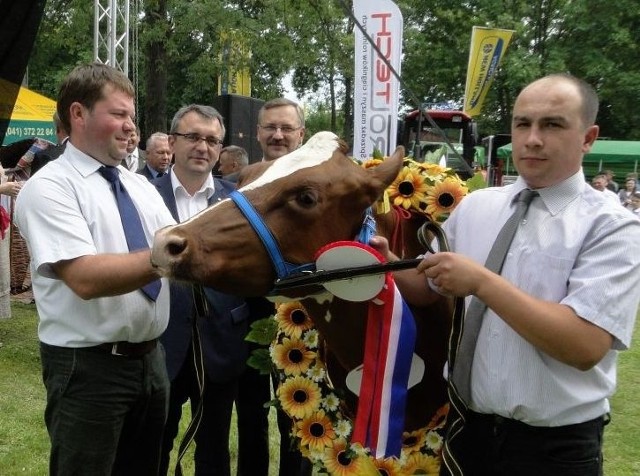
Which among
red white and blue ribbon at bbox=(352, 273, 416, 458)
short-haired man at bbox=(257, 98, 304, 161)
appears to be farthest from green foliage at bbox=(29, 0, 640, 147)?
red white and blue ribbon at bbox=(352, 273, 416, 458)

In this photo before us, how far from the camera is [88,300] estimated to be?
230 centimetres

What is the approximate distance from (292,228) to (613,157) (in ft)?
79.1

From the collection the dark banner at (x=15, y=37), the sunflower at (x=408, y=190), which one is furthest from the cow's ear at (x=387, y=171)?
the dark banner at (x=15, y=37)

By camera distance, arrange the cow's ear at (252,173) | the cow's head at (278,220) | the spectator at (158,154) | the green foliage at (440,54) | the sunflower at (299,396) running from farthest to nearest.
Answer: the green foliage at (440,54), the spectator at (158,154), the sunflower at (299,396), the cow's ear at (252,173), the cow's head at (278,220)

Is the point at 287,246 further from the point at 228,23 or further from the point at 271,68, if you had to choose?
the point at 271,68

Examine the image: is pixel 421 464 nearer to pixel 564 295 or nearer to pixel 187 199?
pixel 564 295

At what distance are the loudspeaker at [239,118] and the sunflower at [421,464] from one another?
945 cm

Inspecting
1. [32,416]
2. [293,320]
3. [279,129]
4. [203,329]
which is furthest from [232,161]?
[293,320]

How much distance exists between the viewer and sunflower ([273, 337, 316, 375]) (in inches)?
116

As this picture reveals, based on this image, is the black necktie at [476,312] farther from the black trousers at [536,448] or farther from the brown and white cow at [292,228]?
the brown and white cow at [292,228]

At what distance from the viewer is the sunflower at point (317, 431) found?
286cm

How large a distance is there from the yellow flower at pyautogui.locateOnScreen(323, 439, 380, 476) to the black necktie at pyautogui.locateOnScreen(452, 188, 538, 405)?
30.3 inches

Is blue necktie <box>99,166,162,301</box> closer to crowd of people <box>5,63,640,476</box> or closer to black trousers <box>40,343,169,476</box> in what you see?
crowd of people <box>5,63,640,476</box>

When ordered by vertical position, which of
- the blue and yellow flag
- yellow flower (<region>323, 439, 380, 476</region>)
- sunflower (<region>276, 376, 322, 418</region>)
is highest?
the blue and yellow flag
